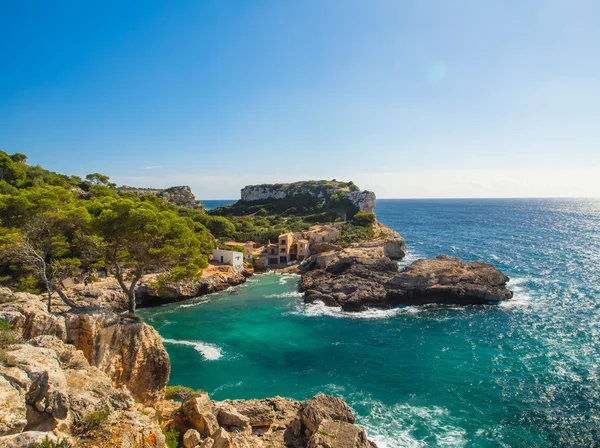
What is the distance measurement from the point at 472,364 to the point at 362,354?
7821 millimetres

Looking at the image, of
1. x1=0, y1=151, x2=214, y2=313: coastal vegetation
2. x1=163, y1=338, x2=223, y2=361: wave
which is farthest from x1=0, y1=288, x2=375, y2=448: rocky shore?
x1=163, y1=338, x2=223, y2=361: wave

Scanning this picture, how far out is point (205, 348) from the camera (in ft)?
91.1

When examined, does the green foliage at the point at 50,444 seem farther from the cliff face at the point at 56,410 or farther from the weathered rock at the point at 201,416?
the weathered rock at the point at 201,416

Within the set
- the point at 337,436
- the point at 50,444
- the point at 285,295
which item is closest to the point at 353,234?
the point at 285,295

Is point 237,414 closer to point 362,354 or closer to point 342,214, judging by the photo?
point 362,354

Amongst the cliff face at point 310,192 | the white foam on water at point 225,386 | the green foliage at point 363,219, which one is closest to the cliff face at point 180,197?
the cliff face at point 310,192

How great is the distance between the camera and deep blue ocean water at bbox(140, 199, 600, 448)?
1847cm

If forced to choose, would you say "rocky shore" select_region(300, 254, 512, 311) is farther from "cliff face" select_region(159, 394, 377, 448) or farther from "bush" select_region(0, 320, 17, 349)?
"bush" select_region(0, 320, 17, 349)

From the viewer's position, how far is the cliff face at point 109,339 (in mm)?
12938

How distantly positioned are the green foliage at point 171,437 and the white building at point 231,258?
38.4 m

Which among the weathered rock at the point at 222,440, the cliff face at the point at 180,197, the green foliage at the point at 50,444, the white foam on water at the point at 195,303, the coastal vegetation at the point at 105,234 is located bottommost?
the white foam on water at the point at 195,303

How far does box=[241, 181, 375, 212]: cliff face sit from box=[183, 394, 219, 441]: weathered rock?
83796 millimetres

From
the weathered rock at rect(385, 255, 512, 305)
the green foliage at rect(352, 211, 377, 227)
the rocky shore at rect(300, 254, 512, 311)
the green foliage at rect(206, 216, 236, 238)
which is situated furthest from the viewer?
the green foliage at rect(352, 211, 377, 227)

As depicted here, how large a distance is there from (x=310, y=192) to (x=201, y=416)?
347 ft
